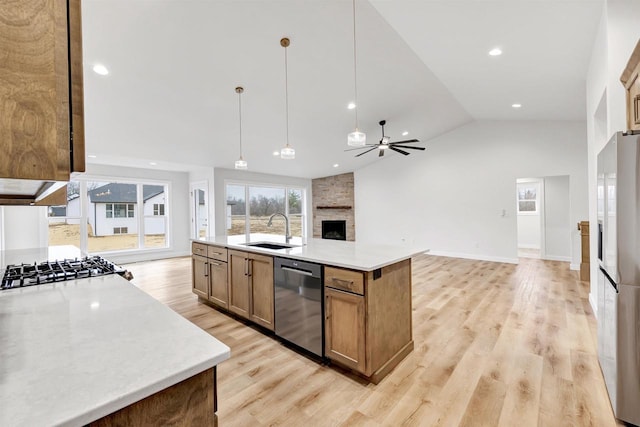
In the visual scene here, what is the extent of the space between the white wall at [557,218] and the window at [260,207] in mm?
6352

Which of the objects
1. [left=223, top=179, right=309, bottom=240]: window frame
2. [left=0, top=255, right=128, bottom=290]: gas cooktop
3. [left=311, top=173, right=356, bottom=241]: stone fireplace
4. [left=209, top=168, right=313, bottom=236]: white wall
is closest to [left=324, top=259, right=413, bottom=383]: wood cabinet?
[left=0, top=255, right=128, bottom=290]: gas cooktop

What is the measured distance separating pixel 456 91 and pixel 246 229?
5829 mm

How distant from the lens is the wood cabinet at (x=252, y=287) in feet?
8.52

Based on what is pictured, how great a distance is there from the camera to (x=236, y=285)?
2.98 m

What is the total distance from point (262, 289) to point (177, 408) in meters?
1.99

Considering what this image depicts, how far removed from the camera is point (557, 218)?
6.22 meters

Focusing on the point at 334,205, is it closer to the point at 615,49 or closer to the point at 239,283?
the point at 239,283

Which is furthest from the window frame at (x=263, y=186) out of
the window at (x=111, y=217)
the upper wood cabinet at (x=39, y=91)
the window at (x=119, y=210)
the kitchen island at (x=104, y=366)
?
the upper wood cabinet at (x=39, y=91)

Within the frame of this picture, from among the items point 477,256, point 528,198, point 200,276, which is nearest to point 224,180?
point 200,276

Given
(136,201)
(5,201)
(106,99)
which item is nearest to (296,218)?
(136,201)

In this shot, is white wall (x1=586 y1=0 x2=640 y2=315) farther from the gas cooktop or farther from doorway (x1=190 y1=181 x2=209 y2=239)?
doorway (x1=190 y1=181 x2=209 y2=239)

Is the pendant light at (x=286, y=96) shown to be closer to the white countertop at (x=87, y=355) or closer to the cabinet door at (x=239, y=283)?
the cabinet door at (x=239, y=283)

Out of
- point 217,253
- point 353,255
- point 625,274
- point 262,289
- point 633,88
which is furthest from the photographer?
point 217,253

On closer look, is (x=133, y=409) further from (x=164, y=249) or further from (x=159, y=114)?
(x=164, y=249)
